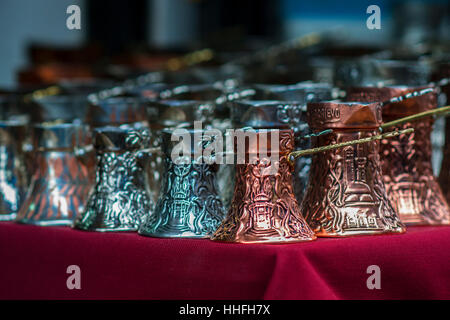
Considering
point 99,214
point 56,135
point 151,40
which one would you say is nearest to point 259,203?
point 99,214

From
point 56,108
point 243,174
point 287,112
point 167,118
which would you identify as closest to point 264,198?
point 243,174

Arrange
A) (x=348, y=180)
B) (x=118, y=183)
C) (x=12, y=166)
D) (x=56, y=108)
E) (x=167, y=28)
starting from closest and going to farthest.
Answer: (x=348, y=180) < (x=118, y=183) < (x=12, y=166) < (x=56, y=108) < (x=167, y=28)

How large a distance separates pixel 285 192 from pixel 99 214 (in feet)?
1.08

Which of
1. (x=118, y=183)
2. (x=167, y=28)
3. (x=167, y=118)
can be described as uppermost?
(x=167, y=28)

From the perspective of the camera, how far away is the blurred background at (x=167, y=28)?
4410 mm

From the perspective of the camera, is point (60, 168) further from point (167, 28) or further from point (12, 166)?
point (167, 28)

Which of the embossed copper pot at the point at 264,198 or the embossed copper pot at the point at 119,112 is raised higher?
the embossed copper pot at the point at 119,112

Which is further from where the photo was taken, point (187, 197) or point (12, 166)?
point (12, 166)

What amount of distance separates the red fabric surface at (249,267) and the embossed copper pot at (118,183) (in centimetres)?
6

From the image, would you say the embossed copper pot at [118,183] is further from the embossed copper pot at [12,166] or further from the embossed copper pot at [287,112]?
the embossed copper pot at [12,166]

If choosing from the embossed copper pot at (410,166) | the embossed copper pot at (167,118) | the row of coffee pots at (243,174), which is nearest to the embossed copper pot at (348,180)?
the row of coffee pots at (243,174)

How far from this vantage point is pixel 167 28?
24.2 feet

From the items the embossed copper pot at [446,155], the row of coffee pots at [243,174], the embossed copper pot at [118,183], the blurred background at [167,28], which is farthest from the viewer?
the blurred background at [167,28]

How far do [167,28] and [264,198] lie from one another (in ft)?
20.7
